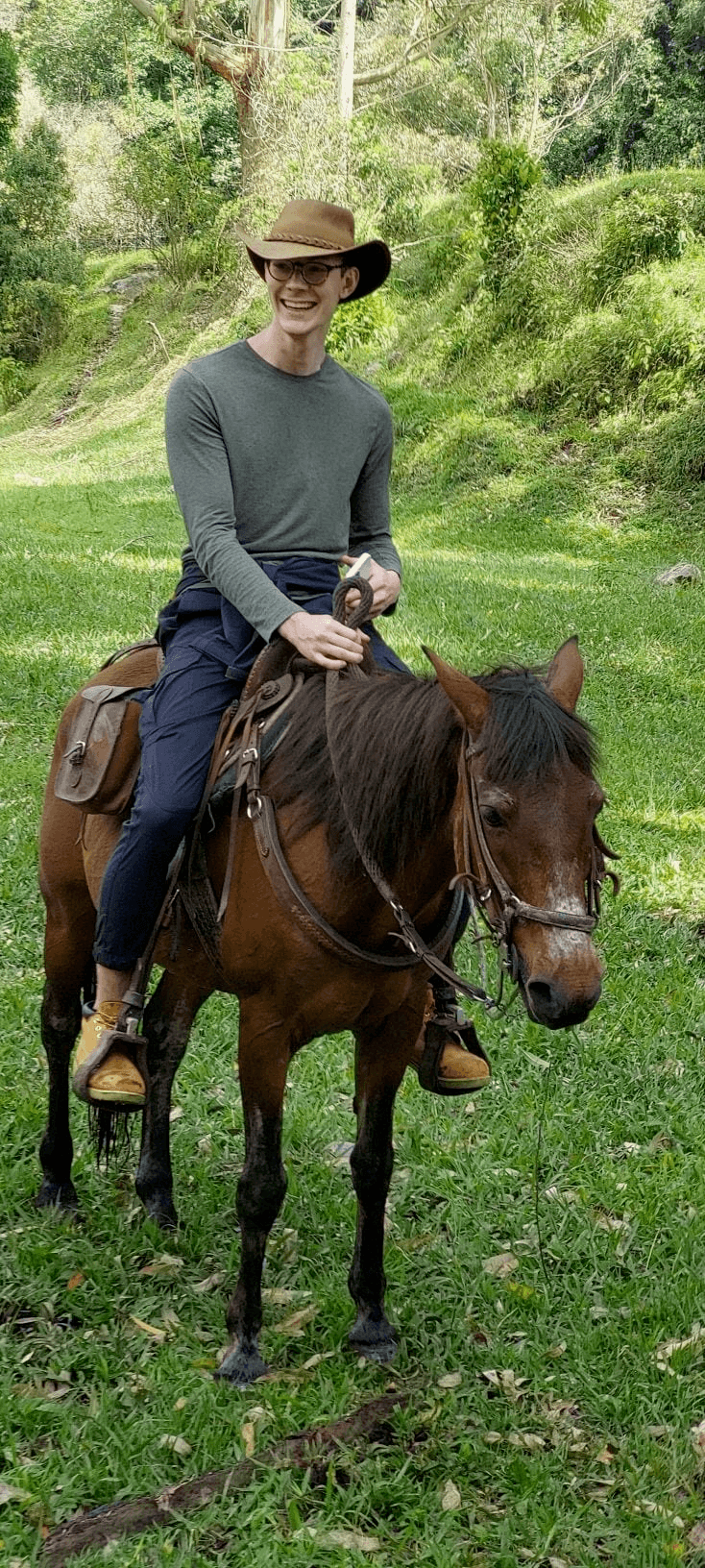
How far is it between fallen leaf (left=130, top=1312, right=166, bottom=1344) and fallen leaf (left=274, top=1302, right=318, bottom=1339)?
1.10ft

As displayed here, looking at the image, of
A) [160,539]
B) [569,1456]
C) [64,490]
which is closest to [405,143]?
[64,490]

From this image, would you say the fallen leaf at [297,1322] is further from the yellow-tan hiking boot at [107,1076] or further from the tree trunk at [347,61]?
the tree trunk at [347,61]

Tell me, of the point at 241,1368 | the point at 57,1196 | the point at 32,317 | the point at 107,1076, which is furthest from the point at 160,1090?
Result: the point at 32,317

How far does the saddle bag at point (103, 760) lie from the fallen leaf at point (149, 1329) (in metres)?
1.51

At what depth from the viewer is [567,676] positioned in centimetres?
293

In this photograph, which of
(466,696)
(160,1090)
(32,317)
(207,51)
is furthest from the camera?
(32,317)

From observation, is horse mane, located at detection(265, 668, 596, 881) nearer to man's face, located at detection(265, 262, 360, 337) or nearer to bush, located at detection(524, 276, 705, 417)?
man's face, located at detection(265, 262, 360, 337)

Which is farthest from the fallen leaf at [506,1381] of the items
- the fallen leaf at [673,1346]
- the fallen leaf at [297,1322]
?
the fallen leaf at [297,1322]

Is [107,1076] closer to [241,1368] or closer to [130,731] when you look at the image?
[241,1368]

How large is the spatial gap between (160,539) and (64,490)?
5.70 meters

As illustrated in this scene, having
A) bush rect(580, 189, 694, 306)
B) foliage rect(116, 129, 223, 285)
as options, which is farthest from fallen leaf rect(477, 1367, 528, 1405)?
foliage rect(116, 129, 223, 285)

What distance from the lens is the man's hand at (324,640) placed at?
3305 millimetres

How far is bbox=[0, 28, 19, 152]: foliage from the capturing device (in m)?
25.1

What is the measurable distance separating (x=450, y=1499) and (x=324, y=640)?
2.20m
